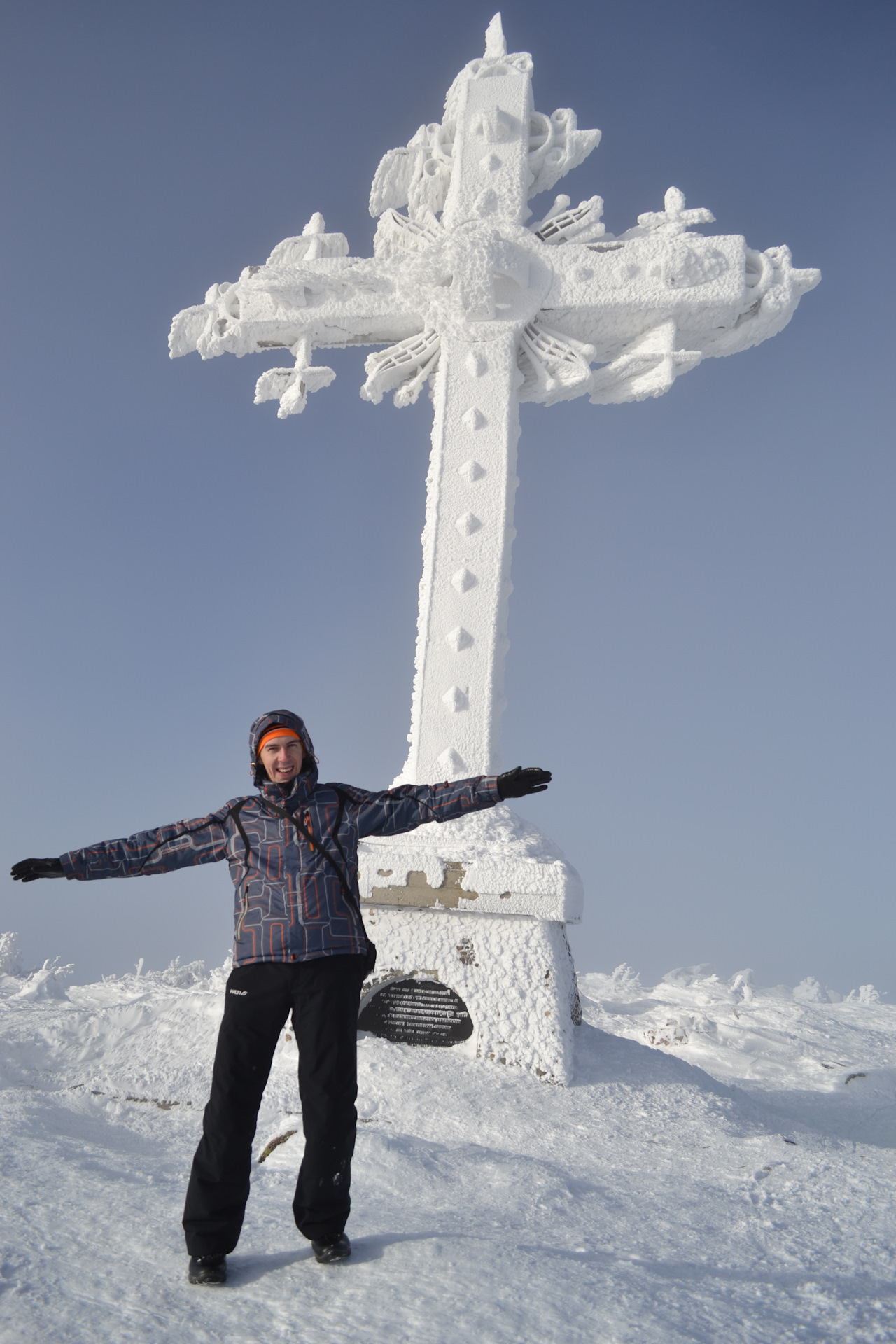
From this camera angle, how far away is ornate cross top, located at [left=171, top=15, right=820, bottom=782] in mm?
5414

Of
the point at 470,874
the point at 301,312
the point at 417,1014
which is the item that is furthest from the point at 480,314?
the point at 417,1014

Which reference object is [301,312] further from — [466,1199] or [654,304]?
[466,1199]

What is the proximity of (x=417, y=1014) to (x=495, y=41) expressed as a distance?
6917 millimetres

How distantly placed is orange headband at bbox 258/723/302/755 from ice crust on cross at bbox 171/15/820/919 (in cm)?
237

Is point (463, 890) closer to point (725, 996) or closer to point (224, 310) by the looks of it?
point (224, 310)

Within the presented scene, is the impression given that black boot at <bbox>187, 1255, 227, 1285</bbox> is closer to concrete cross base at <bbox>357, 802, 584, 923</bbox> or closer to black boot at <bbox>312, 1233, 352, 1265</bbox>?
black boot at <bbox>312, 1233, 352, 1265</bbox>

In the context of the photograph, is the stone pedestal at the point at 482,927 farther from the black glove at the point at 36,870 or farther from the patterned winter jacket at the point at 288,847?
the black glove at the point at 36,870

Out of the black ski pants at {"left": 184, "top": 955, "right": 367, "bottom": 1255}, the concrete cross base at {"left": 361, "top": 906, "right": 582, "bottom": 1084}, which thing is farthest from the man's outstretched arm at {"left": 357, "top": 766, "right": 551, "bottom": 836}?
the concrete cross base at {"left": 361, "top": 906, "right": 582, "bottom": 1084}

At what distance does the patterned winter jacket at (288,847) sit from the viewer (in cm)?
244

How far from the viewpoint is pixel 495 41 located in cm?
668

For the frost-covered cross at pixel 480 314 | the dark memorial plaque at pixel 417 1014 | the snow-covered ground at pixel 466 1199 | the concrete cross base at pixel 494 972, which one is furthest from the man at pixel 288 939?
the frost-covered cross at pixel 480 314

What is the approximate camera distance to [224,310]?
643 centimetres

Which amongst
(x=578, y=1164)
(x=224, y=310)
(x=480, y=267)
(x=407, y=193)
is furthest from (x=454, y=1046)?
(x=407, y=193)

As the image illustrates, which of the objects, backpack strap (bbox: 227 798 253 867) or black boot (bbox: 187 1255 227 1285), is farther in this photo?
backpack strap (bbox: 227 798 253 867)
